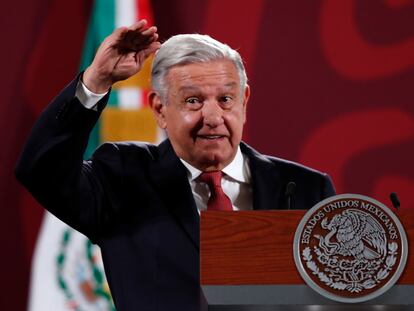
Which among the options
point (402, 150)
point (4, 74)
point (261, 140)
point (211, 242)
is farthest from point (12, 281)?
point (211, 242)

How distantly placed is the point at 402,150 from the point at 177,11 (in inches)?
37.0

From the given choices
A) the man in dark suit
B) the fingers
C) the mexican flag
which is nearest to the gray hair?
the man in dark suit

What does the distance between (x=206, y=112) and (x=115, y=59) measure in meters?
0.28

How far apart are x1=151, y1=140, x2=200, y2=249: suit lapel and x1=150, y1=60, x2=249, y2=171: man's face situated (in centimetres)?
5

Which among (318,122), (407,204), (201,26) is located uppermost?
(201,26)

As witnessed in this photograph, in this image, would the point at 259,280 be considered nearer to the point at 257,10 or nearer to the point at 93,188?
the point at 93,188

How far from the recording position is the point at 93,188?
2059mm

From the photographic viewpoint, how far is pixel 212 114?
209 centimetres

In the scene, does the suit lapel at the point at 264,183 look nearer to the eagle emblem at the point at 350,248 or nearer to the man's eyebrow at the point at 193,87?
the man's eyebrow at the point at 193,87

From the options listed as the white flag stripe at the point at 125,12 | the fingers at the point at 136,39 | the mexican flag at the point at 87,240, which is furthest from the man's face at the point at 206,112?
the white flag stripe at the point at 125,12

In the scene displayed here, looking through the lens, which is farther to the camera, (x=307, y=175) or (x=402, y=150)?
(x=402, y=150)

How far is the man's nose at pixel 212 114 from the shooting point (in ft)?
6.87

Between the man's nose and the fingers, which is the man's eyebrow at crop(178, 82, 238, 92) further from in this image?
the fingers

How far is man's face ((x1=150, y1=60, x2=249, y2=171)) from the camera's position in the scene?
2.10 m
